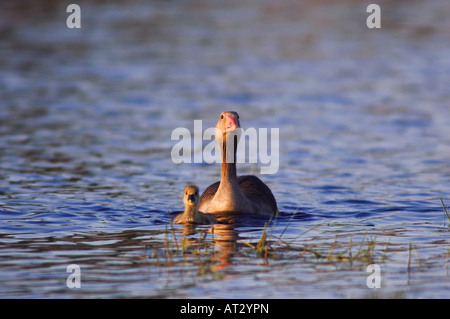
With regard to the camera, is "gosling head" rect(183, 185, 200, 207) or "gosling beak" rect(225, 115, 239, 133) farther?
"gosling beak" rect(225, 115, 239, 133)

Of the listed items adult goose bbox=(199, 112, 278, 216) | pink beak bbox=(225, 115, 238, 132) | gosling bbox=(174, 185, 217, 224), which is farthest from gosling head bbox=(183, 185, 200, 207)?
pink beak bbox=(225, 115, 238, 132)

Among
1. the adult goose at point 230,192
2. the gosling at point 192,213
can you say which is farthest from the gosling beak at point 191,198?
the adult goose at point 230,192

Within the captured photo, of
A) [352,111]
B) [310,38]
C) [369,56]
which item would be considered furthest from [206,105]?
[310,38]

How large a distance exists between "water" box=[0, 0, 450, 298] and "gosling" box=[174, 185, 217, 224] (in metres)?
0.40

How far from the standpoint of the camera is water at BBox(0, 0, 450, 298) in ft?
30.2

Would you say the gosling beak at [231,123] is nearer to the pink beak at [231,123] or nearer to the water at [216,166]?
the pink beak at [231,123]

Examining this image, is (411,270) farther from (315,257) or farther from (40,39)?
(40,39)

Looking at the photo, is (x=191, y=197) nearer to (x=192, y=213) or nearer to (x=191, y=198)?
(x=191, y=198)

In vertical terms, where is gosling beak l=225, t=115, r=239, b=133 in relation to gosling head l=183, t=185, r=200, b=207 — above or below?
above

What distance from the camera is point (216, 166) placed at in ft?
56.5

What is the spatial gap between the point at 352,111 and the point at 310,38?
11734 millimetres

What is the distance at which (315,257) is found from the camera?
970 cm

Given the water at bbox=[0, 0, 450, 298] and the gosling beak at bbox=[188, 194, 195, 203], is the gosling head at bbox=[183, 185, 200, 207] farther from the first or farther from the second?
the water at bbox=[0, 0, 450, 298]

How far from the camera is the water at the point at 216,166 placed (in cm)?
920
